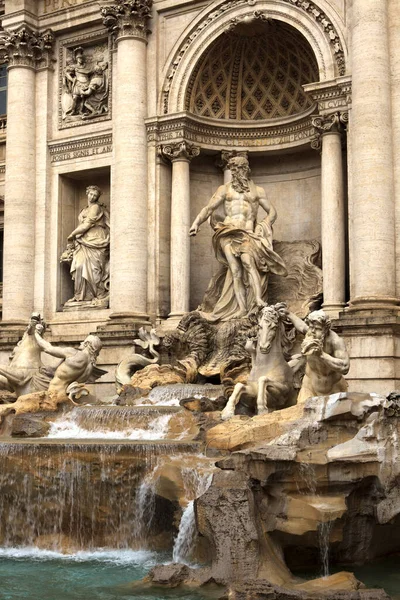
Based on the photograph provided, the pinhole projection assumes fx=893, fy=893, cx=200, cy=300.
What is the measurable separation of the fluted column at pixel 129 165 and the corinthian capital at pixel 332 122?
447 cm

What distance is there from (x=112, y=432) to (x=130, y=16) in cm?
1118

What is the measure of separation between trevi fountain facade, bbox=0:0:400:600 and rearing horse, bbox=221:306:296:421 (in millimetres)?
40

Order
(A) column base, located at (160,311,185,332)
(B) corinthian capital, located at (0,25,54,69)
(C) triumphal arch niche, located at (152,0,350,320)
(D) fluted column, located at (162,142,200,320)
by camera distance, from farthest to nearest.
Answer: (B) corinthian capital, located at (0,25,54,69), (D) fluted column, located at (162,142,200,320), (A) column base, located at (160,311,185,332), (C) triumphal arch niche, located at (152,0,350,320)

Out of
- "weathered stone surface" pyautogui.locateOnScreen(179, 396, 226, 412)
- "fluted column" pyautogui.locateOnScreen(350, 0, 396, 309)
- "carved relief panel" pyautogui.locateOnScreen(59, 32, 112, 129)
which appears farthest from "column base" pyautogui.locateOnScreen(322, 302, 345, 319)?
"carved relief panel" pyautogui.locateOnScreen(59, 32, 112, 129)

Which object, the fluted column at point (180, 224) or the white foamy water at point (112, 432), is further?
the fluted column at point (180, 224)

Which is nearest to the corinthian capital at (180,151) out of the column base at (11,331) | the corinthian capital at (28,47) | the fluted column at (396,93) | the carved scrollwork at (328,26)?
the carved scrollwork at (328,26)

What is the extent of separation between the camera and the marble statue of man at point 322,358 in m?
13.5

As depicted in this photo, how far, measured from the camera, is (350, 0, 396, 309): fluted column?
17797mm

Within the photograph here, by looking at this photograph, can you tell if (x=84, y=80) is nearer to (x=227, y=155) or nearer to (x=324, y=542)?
(x=227, y=155)

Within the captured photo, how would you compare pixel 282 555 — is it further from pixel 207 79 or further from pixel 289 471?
pixel 207 79

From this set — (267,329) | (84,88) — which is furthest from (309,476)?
(84,88)

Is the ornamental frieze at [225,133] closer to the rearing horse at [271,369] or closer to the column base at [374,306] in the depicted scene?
the column base at [374,306]

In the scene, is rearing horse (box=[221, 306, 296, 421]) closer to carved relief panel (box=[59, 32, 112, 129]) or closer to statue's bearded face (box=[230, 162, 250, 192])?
statue's bearded face (box=[230, 162, 250, 192])

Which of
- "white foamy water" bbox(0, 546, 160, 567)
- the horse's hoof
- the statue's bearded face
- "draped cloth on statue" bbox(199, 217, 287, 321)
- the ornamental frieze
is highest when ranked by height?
the ornamental frieze
